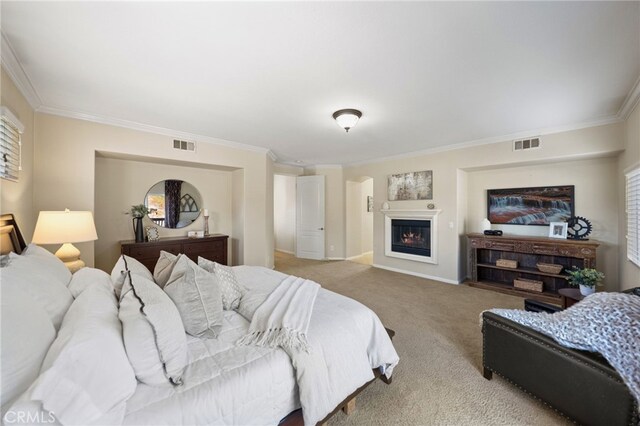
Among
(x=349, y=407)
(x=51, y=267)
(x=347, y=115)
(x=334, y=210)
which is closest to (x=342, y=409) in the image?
(x=349, y=407)

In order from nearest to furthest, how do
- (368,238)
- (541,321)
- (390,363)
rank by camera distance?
(541,321) < (390,363) < (368,238)

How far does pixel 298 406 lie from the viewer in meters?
1.32

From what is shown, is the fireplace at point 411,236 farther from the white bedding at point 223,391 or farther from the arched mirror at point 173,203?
the white bedding at point 223,391

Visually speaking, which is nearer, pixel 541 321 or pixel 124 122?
pixel 541 321

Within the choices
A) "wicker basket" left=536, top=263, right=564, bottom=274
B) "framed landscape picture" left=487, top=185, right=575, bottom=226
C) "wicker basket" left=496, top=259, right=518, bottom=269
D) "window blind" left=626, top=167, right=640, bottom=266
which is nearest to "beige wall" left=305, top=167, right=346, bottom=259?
"framed landscape picture" left=487, top=185, right=575, bottom=226

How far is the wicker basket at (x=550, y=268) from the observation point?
3576 millimetres

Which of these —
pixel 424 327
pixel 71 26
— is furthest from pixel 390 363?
pixel 71 26

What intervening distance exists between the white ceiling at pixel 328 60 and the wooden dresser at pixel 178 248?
1.71 metres

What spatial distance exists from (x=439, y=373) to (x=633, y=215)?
2791 mm

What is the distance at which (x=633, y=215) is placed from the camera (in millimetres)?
2641

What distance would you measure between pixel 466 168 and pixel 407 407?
401cm

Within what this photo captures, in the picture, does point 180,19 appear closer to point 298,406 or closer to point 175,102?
point 175,102

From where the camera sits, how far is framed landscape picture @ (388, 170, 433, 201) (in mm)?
4812

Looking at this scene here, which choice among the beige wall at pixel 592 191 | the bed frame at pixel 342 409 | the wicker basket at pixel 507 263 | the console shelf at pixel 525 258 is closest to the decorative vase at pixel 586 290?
the console shelf at pixel 525 258
